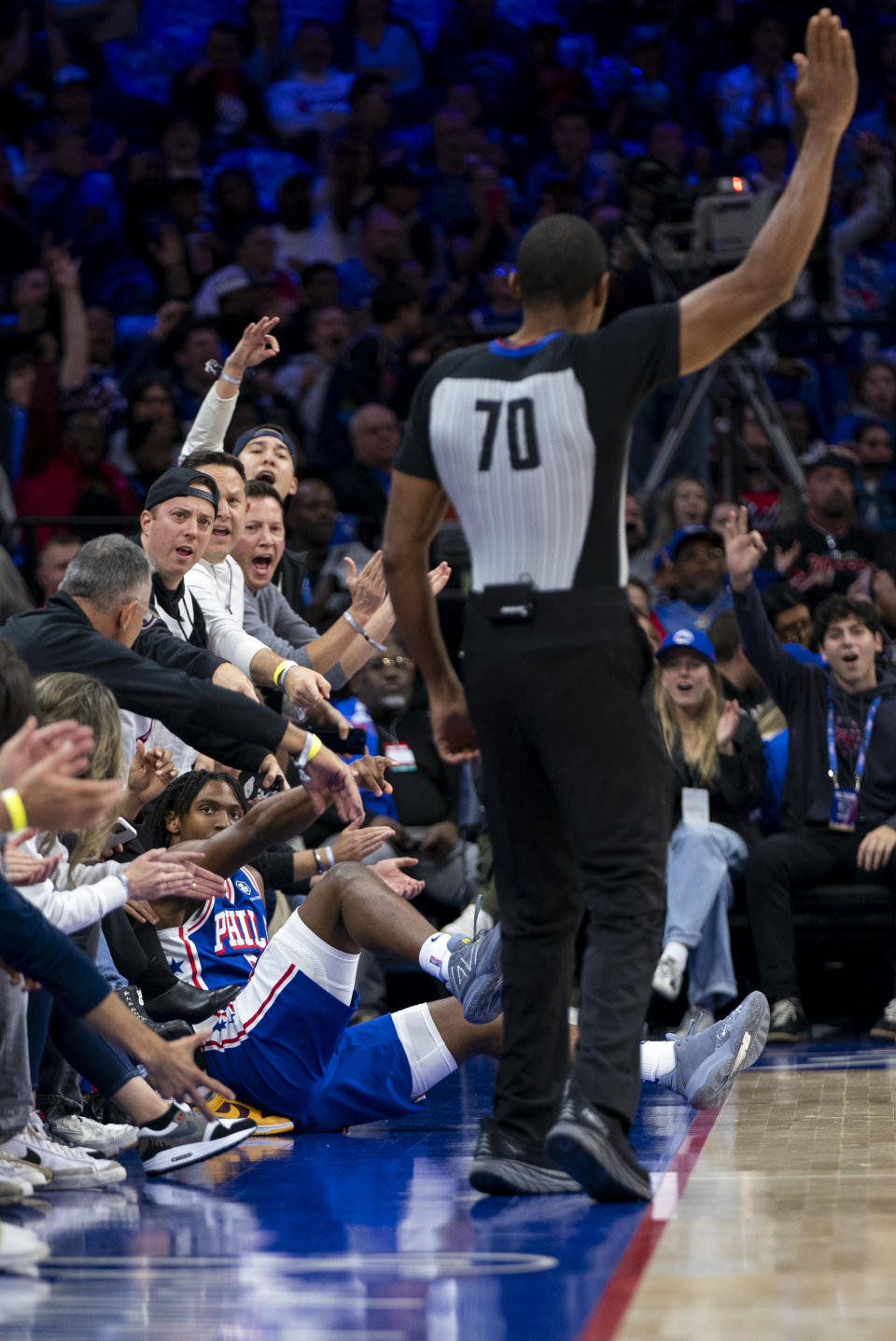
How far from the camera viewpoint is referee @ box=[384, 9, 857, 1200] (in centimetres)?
322

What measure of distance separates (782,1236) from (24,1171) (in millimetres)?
1614

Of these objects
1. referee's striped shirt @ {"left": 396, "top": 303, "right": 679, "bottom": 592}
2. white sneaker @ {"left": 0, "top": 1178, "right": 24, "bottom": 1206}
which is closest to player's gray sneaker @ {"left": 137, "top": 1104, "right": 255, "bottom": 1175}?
white sneaker @ {"left": 0, "top": 1178, "right": 24, "bottom": 1206}

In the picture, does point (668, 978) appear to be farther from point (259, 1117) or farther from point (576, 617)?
point (576, 617)

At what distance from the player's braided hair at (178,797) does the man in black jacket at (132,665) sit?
0.45 metres

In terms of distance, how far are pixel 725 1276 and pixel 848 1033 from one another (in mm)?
4157

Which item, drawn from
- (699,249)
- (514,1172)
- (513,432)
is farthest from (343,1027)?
(699,249)

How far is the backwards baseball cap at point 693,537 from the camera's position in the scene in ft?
26.3

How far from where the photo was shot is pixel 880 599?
7895 millimetres

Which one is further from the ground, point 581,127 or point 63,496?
point 581,127

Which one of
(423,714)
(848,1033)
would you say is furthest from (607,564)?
(423,714)

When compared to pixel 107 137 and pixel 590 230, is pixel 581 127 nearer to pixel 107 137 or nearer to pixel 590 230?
pixel 107 137

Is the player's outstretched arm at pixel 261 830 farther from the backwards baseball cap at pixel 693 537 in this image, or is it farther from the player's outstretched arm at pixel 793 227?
the backwards baseball cap at pixel 693 537

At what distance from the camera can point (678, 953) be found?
657 cm

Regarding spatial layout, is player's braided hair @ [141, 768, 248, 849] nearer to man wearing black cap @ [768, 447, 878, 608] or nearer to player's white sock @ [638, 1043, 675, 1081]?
player's white sock @ [638, 1043, 675, 1081]
